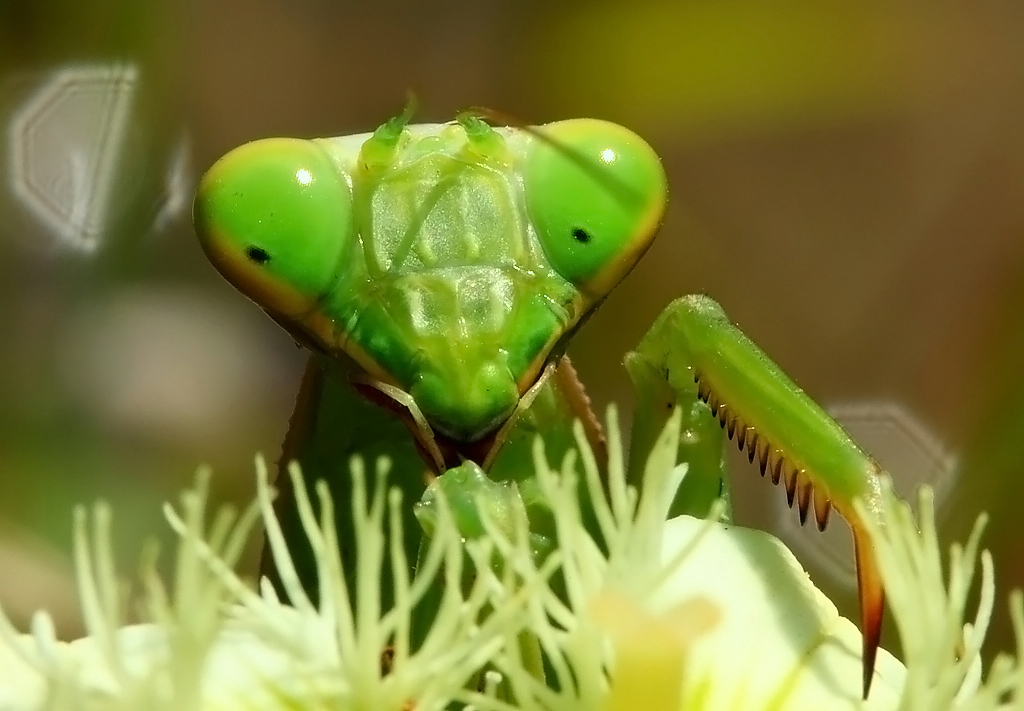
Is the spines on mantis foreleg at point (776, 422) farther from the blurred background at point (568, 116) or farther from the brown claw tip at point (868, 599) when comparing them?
the blurred background at point (568, 116)

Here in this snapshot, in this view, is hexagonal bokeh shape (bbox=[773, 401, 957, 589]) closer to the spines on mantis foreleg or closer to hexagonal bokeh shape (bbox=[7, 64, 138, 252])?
the spines on mantis foreleg

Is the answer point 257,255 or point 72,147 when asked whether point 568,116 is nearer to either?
point 72,147

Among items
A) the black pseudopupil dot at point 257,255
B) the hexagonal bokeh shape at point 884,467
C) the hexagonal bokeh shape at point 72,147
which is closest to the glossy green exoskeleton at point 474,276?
the black pseudopupil dot at point 257,255

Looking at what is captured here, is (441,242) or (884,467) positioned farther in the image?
(884,467)

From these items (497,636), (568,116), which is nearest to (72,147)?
(568,116)

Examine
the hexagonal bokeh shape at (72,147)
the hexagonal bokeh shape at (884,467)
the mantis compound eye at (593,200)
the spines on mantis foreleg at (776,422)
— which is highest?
the mantis compound eye at (593,200)

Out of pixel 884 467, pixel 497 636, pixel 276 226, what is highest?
pixel 276 226

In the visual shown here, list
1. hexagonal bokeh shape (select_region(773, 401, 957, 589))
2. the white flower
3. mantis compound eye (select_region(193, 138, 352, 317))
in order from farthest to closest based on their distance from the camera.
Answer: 1. hexagonal bokeh shape (select_region(773, 401, 957, 589))
2. mantis compound eye (select_region(193, 138, 352, 317))
3. the white flower

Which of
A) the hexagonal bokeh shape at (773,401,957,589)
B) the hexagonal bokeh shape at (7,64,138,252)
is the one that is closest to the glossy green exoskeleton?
the hexagonal bokeh shape at (773,401,957,589)
